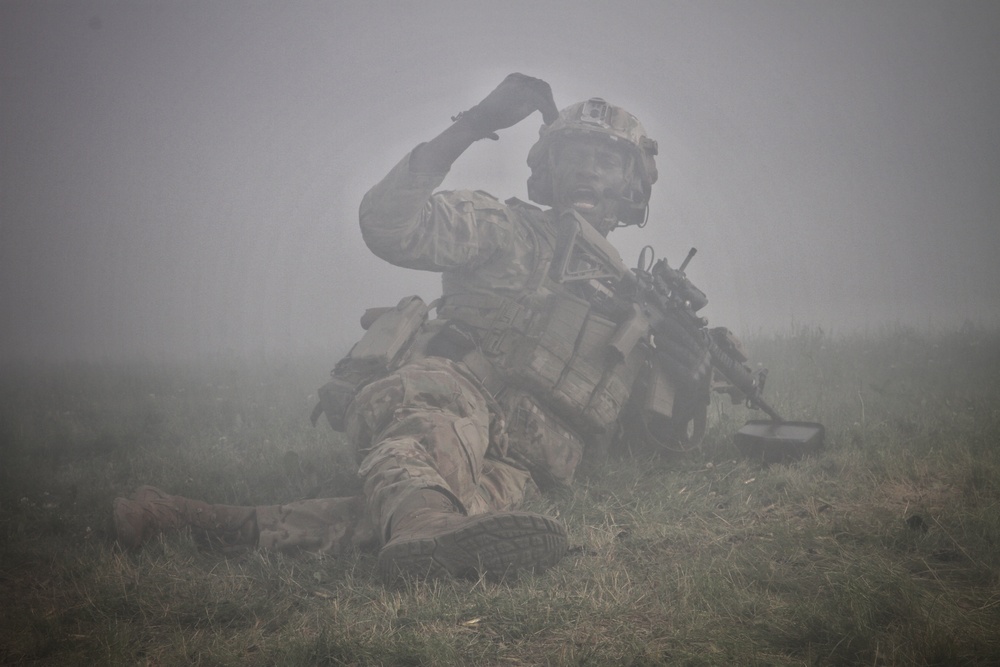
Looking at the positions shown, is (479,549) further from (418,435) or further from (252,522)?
(252,522)

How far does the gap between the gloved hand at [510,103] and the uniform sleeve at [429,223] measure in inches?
18.0

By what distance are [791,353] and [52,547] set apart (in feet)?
28.9

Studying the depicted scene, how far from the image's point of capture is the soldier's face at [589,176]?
5.53 metres

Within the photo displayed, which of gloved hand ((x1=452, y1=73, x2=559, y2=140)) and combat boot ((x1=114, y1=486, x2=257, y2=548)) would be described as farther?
gloved hand ((x1=452, y1=73, x2=559, y2=140))

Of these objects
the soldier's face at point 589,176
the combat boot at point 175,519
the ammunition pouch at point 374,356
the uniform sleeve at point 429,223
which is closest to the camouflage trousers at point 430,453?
the combat boot at point 175,519

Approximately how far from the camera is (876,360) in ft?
27.9

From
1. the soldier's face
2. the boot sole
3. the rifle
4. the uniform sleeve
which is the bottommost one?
the boot sole

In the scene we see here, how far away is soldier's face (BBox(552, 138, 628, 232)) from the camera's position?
553cm

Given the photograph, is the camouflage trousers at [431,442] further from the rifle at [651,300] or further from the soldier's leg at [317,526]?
the rifle at [651,300]

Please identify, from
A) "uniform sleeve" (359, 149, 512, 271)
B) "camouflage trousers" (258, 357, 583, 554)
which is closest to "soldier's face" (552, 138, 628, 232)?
"uniform sleeve" (359, 149, 512, 271)

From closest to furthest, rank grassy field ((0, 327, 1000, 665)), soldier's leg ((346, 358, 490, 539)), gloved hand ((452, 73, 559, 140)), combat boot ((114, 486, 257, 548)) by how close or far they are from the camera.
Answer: grassy field ((0, 327, 1000, 665)) < soldier's leg ((346, 358, 490, 539)) < combat boot ((114, 486, 257, 548)) < gloved hand ((452, 73, 559, 140))

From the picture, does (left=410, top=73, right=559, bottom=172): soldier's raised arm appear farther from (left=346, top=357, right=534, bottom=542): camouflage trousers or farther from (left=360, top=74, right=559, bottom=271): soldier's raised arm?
(left=346, top=357, right=534, bottom=542): camouflage trousers

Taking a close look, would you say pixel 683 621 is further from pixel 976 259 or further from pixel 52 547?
pixel 976 259

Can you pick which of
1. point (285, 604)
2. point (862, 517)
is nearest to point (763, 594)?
point (862, 517)
